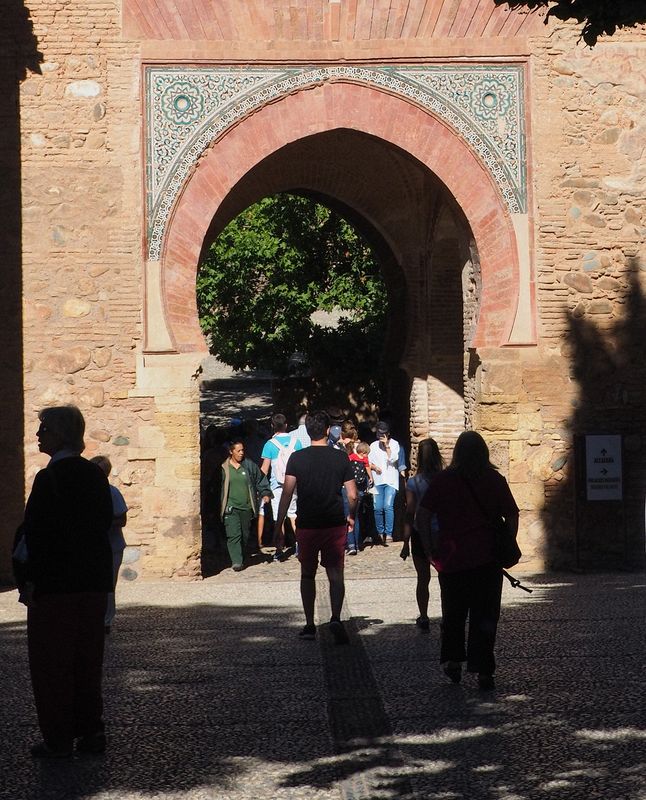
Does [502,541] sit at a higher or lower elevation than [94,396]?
lower

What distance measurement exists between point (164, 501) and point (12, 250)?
228 cm

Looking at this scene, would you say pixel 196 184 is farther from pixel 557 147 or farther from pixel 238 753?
pixel 238 753

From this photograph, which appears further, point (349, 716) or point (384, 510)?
point (384, 510)

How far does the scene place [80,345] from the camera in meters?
10.5

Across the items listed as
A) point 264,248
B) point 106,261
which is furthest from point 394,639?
point 264,248

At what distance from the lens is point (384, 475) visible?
41.9 feet

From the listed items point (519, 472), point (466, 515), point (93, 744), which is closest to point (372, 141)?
point (519, 472)

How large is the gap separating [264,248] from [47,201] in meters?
12.5

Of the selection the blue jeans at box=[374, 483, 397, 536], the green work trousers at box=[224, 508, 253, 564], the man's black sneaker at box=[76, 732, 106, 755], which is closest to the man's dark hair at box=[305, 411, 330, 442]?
the man's black sneaker at box=[76, 732, 106, 755]

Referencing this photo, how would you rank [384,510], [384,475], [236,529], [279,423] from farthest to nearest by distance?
[384,510] < [384,475] < [279,423] < [236,529]

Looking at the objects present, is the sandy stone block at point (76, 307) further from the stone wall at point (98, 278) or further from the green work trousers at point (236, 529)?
the green work trousers at point (236, 529)

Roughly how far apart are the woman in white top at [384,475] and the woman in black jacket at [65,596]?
7939 mm

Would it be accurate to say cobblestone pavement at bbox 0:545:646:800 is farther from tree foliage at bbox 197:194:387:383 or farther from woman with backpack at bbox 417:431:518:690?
tree foliage at bbox 197:194:387:383

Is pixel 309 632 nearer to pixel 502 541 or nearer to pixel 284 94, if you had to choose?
pixel 502 541
